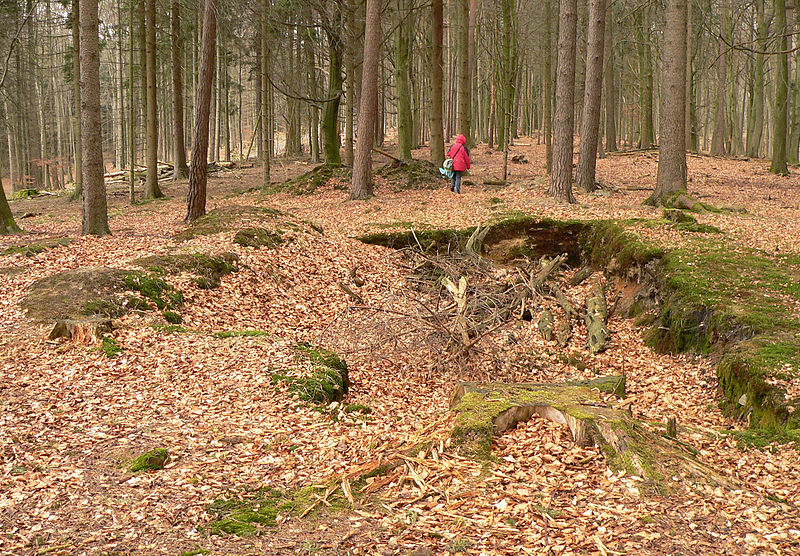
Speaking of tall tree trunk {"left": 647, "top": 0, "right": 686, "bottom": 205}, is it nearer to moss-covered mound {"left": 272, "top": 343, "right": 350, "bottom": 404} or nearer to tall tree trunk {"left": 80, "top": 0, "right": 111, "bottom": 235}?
moss-covered mound {"left": 272, "top": 343, "right": 350, "bottom": 404}

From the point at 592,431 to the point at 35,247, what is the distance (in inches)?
392

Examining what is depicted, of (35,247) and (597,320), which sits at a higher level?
(35,247)

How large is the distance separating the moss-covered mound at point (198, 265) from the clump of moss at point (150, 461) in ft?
17.4

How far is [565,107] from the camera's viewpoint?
1530 cm

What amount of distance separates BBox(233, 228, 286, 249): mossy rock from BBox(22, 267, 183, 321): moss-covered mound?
8.79 feet

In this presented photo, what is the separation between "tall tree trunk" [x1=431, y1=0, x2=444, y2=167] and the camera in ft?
65.4

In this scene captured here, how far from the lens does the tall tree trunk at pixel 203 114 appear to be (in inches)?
547

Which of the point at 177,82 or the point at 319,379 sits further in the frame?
the point at 177,82

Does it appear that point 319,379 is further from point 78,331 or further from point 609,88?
point 609,88

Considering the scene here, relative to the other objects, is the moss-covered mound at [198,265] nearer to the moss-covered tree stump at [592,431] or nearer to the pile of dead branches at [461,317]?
the pile of dead branches at [461,317]

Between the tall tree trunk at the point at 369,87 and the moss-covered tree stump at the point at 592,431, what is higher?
the tall tree trunk at the point at 369,87

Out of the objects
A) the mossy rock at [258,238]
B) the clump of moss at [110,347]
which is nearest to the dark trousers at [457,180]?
the mossy rock at [258,238]

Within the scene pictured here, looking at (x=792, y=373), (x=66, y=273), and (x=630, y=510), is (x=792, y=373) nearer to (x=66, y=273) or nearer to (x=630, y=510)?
(x=630, y=510)

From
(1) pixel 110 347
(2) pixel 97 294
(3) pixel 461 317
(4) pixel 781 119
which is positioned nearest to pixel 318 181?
(2) pixel 97 294
